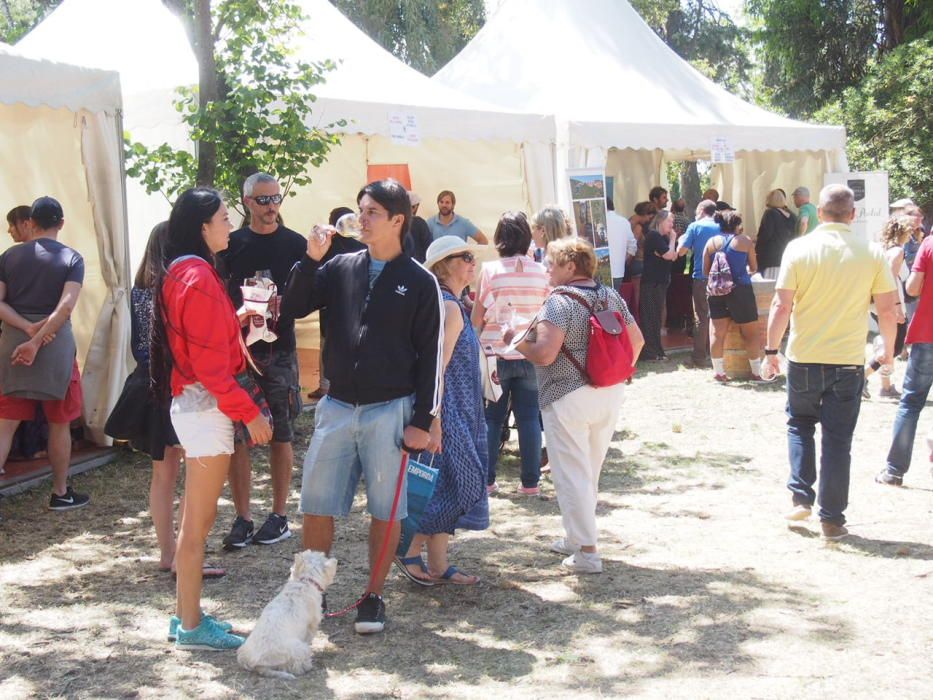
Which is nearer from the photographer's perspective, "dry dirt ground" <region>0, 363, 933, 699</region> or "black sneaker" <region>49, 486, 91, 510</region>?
"dry dirt ground" <region>0, 363, 933, 699</region>

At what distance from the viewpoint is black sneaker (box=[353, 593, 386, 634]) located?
426 centimetres

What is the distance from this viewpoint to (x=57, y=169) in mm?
7707

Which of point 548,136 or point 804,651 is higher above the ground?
point 548,136

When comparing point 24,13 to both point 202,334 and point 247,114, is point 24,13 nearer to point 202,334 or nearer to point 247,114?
point 247,114

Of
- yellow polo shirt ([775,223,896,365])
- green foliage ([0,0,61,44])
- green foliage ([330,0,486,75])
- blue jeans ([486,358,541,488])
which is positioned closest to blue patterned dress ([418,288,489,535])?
blue jeans ([486,358,541,488])

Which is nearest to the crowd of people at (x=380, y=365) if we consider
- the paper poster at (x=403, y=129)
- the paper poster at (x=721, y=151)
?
the paper poster at (x=403, y=129)

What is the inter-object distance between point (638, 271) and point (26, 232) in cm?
781

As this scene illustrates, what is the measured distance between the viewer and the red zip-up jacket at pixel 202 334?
3.74m

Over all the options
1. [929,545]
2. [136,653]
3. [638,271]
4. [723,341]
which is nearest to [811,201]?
[638,271]

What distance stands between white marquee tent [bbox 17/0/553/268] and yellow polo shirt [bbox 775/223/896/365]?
5157mm

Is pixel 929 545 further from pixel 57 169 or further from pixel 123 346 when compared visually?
pixel 57 169

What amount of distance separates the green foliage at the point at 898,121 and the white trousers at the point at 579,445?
16038mm

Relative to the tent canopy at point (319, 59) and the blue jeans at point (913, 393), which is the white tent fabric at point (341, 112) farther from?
the blue jeans at point (913, 393)

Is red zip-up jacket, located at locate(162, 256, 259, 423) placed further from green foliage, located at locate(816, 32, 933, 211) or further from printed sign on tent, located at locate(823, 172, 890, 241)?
green foliage, located at locate(816, 32, 933, 211)
